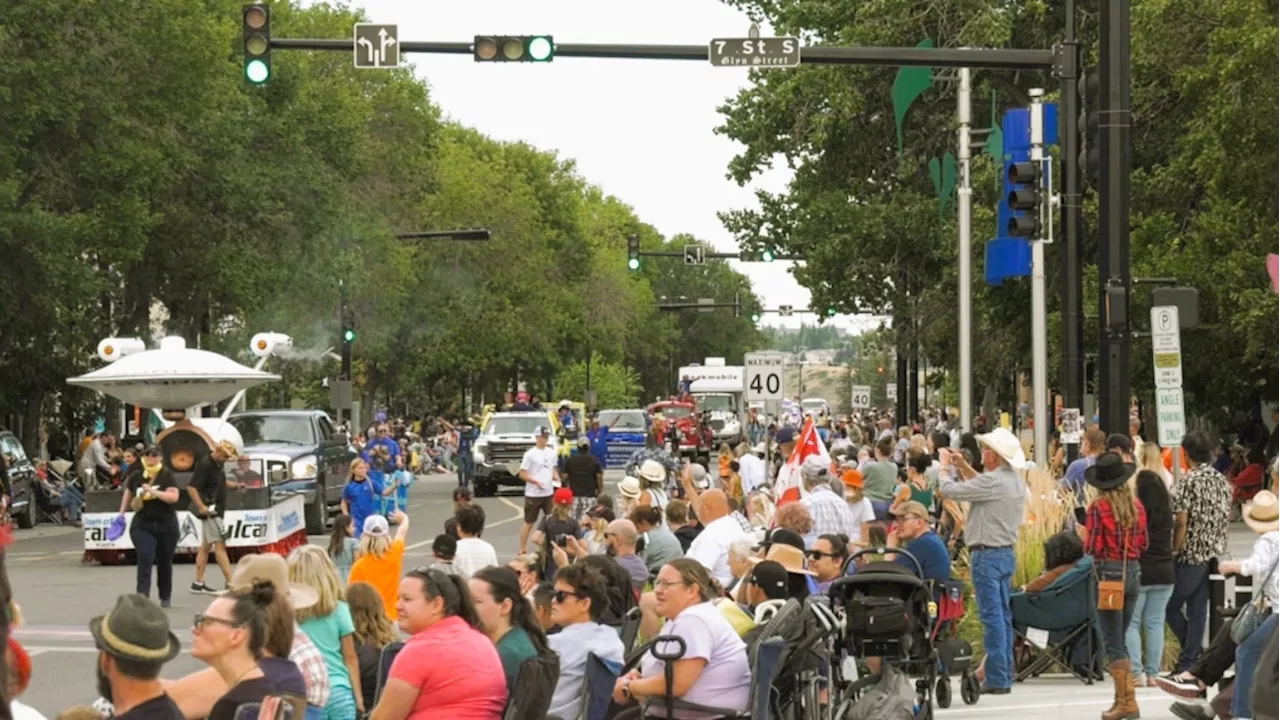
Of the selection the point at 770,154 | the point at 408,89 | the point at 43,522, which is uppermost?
the point at 408,89

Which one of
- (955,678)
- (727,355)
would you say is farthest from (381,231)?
(727,355)

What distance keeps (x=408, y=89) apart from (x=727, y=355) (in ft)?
366

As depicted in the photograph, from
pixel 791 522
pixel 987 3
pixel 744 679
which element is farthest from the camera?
pixel 987 3

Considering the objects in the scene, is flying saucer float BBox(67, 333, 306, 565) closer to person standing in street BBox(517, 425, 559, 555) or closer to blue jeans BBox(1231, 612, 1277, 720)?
person standing in street BBox(517, 425, 559, 555)

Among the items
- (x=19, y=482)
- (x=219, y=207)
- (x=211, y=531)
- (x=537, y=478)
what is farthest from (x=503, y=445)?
(x=211, y=531)

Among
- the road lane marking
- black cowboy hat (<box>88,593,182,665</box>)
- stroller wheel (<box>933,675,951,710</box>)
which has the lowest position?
the road lane marking

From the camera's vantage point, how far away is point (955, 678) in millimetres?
16828

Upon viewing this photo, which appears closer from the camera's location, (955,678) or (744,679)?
(744,679)

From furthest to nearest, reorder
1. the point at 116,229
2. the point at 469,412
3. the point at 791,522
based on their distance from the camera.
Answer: the point at 469,412 < the point at 116,229 < the point at 791,522

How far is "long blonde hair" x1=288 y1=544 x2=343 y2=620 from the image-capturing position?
33.8 ft

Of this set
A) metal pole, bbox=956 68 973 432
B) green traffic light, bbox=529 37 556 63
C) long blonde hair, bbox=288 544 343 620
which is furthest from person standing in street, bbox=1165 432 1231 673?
metal pole, bbox=956 68 973 432

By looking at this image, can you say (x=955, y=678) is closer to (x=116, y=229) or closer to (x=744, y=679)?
(x=744, y=679)

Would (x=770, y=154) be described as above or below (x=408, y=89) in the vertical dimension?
below

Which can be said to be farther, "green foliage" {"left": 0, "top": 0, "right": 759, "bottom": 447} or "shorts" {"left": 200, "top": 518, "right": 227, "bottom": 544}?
"green foliage" {"left": 0, "top": 0, "right": 759, "bottom": 447}
